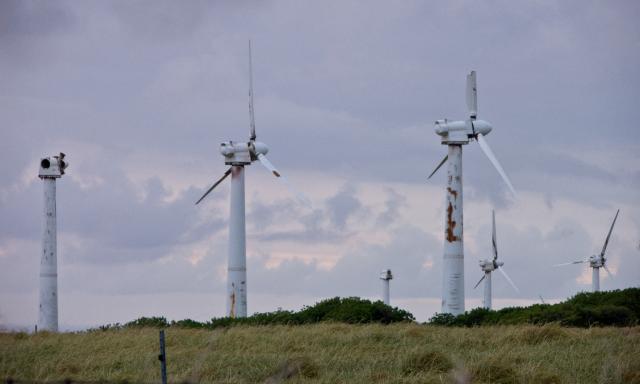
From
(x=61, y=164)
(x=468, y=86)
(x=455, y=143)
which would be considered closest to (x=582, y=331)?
(x=455, y=143)

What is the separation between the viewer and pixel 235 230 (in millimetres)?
48375

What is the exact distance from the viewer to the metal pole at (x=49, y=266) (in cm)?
4366

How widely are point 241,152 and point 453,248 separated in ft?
39.1

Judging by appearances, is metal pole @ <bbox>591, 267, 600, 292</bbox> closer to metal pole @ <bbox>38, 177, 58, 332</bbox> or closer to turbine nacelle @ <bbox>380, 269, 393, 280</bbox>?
turbine nacelle @ <bbox>380, 269, 393, 280</bbox>

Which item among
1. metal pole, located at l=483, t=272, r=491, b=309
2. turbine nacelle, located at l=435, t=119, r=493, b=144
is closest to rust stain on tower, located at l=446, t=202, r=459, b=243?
turbine nacelle, located at l=435, t=119, r=493, b=144

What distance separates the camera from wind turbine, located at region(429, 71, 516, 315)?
44938 millimetres

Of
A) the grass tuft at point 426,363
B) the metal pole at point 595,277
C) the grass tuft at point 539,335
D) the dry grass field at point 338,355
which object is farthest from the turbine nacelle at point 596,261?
the grass tuft at point 426,363

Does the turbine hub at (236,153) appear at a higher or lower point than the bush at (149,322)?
higher

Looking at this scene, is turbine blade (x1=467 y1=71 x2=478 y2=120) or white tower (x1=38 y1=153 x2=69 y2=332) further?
turbine blade (x1=467 y1=71 x2=478 y2=120)

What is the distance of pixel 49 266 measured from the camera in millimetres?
44406

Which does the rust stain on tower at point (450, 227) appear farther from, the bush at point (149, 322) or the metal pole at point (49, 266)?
the metal pole at point (49, 266)

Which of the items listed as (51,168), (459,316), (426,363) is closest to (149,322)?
(51,168)

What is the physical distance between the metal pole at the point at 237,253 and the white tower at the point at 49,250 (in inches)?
324

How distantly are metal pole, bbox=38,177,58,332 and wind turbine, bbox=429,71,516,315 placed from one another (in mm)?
17795
